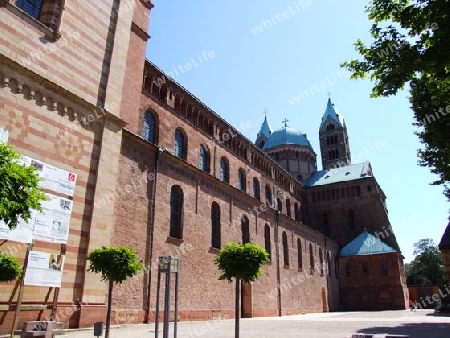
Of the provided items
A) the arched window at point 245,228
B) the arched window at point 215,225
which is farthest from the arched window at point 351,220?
the arched window at point 215,225

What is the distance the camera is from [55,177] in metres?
13.6

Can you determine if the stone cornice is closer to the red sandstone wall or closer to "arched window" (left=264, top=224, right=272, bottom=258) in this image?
"arched window" (left=264, top=224, right=272, bottom=258)

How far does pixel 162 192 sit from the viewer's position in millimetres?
20422

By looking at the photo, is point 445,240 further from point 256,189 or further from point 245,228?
point 245,228

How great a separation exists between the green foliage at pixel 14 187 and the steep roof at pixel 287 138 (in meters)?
52.0

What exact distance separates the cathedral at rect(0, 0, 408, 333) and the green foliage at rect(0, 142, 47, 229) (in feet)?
13.5

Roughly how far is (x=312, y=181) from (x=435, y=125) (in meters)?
40.3

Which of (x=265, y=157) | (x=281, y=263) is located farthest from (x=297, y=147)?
(x=281, y=263)

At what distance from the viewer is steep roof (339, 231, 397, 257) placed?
45.6 metres

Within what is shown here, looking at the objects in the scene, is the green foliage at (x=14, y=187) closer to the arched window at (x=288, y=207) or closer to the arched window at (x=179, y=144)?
the arched window at (x=179, y=144)

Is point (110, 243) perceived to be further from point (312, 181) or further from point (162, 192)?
point (312, 181)

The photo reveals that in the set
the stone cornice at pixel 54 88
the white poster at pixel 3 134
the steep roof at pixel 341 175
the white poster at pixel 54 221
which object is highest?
the steep roof at pixel 341 175

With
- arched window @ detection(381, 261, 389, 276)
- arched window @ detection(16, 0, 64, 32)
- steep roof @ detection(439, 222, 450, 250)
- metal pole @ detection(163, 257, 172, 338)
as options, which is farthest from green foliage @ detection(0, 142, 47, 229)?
arched window @ detection(381, 261, 389, 276)

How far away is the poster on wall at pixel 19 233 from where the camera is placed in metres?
11.5
